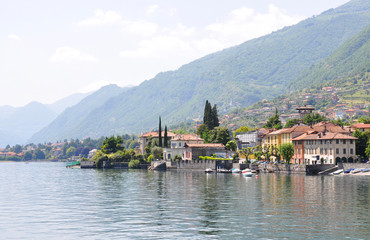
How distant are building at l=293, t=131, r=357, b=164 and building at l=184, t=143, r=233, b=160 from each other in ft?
96.4

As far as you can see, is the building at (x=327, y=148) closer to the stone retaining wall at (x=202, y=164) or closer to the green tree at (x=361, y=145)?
the green tree at (x=361, y=145)

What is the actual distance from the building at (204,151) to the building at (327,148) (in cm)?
2937

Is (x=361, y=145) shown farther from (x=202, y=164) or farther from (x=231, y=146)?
(x=231, y=146)

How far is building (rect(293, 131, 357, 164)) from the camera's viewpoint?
123000 millimetres

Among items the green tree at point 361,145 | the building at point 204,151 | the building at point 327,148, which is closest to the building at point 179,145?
the building at point 204,151

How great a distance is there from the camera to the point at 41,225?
46.8m

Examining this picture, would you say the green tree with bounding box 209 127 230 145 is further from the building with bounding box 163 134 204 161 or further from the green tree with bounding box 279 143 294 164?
the green tree with bounding box 279 143 294 164

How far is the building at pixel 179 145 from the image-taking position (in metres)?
161

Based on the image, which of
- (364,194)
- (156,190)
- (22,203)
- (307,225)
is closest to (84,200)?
(22,203)

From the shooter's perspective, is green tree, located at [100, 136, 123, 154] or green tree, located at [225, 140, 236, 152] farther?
green tree, located at [100, 136, 123, 154]

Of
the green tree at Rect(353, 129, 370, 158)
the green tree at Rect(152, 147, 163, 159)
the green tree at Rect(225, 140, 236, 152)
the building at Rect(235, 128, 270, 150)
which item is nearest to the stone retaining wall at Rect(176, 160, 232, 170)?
the green tree at Rect(152, 147, 163, 159)

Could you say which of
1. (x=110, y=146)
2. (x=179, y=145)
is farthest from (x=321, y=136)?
(x=110, y=146)

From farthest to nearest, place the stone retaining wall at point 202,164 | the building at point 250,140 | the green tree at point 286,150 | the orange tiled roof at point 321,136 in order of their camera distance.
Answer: the building at point 250,140 < the stone retaining wall at point 202,164 < the green tree at point 286,150 < the orange tiled roof at point 321,136

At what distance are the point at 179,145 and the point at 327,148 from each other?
177 feet
